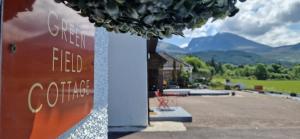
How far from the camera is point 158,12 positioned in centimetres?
116

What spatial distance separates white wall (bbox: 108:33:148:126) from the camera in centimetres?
1204

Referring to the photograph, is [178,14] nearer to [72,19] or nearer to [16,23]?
[16,23]

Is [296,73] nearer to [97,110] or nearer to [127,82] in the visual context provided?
[127,82]

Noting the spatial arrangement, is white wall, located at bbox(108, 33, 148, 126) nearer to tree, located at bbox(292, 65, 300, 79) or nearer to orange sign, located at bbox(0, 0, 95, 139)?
orange sign, located at bbox(0, 0, 95, 139)

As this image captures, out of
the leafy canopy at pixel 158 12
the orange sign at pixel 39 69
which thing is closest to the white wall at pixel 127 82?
the orange sign at pixel 39 69

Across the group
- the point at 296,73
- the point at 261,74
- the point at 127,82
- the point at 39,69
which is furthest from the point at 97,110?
the point at 296,73

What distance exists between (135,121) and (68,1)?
432 inches

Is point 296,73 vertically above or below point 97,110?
above

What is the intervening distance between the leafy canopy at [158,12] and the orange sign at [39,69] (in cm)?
27

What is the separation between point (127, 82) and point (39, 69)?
1046 centimetres

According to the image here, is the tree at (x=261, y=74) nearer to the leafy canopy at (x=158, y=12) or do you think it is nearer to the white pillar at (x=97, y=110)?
the white pillar at (x=97, y=110)

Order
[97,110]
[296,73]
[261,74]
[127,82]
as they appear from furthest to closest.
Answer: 1. [296,73]
2. [261,74]
3. [127,82]
4. [97,110]

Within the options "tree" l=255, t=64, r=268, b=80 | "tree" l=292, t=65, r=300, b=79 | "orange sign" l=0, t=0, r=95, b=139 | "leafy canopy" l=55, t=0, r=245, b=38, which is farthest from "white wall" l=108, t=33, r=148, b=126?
"tree" l=292, t=65, r=300, b=79

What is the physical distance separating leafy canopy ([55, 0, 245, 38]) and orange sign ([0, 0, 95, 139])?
266mm
